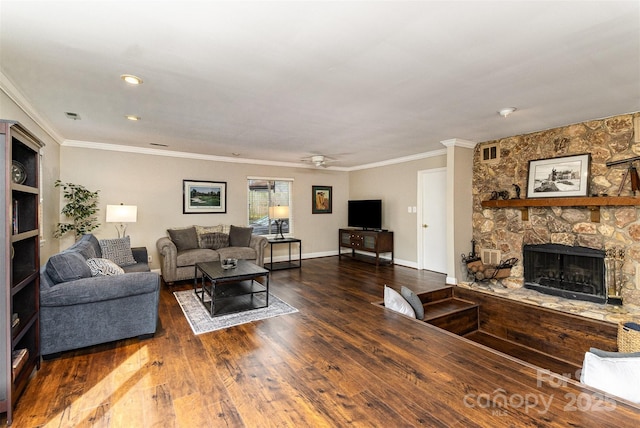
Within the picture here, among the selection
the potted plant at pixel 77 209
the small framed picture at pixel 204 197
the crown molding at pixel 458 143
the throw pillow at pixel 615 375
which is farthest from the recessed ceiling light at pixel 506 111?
the potted plant at pixel 77 209

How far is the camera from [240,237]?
5859 millimetres

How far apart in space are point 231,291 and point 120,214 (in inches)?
Answer: 81.6

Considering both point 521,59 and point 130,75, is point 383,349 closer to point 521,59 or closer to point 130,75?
point 521,59

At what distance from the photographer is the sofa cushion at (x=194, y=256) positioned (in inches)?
191

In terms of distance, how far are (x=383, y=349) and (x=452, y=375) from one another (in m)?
0.58

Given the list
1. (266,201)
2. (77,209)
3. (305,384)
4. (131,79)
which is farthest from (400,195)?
(77,209)

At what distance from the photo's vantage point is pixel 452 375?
2168mm

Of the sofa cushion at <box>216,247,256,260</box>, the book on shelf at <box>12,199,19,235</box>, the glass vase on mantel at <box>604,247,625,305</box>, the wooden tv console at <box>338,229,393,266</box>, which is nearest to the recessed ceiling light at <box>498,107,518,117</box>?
the glass vase on mantel at <box>604,247,625,305</box>

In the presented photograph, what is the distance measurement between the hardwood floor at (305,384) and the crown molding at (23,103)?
2.34 meters

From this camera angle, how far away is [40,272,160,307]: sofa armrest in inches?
95.8

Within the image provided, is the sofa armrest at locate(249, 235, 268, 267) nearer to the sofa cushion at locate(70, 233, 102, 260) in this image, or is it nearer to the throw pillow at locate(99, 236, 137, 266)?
the throw pillow at locate(99, 236, 137, 266)

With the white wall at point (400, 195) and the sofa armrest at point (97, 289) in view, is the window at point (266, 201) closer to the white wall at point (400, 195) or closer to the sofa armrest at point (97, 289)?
the white wall at point (400, 195)

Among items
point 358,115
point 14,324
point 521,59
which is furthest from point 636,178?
point 14,324

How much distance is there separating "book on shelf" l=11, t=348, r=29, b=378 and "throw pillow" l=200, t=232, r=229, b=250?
353cm
